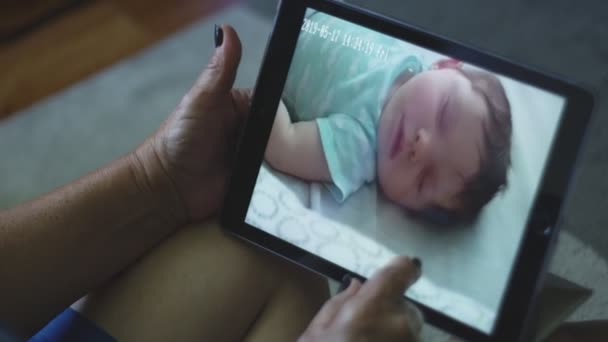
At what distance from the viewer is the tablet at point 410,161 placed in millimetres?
533

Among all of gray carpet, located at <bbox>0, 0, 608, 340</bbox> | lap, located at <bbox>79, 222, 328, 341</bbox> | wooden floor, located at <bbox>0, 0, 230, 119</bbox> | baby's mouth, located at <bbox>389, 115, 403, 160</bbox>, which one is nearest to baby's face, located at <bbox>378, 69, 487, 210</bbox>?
baby's mouth, located at <bbox>389, 115, 403, 160</bbox>

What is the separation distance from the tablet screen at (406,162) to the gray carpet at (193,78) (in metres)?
0.43

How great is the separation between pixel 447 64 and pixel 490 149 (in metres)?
0.09

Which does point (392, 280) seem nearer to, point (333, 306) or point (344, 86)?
point (333, 306)

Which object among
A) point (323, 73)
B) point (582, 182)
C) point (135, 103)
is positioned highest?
point (323, 73)

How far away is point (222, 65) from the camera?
654 mm

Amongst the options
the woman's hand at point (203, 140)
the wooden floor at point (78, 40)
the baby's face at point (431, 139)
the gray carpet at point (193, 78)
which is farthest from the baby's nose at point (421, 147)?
the wooden floor at point (78, 40)

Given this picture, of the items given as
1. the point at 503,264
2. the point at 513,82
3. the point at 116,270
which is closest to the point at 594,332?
the point at 503,264

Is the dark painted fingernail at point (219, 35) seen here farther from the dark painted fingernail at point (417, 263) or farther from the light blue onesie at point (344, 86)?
the dark painted fingernail at point (417, 263)

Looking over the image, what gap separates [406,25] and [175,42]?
0.79 meters

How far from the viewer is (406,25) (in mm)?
569

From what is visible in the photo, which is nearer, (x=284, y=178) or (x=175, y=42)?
(x=284, y=178)

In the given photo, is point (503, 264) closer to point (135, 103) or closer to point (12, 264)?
point (12, 264)

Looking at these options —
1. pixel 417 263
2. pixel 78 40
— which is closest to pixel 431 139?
pixel 417 263
